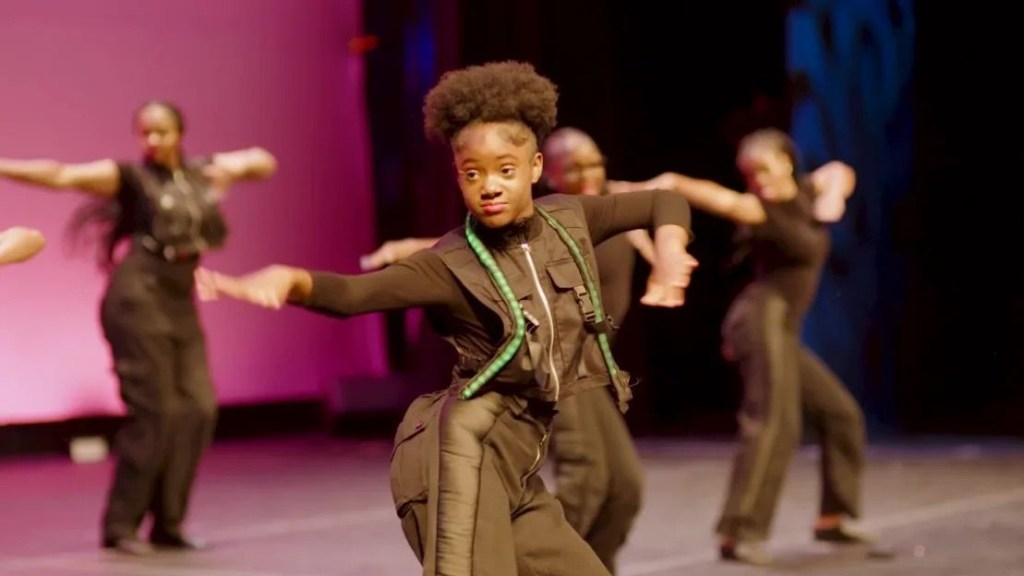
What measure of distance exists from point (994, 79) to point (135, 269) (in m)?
7.67

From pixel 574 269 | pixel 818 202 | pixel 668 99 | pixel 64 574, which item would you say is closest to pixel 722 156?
pixel 668 99

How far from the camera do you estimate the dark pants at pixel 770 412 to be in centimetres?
676

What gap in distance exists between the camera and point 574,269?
12.0 ft

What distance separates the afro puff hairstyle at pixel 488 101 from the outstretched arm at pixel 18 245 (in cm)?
114

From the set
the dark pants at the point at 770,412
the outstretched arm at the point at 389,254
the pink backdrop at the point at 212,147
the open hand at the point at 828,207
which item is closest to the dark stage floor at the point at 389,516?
the dark pants at the point at 770,412

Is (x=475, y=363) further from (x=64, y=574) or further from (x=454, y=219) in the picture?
(x=454, y=219)

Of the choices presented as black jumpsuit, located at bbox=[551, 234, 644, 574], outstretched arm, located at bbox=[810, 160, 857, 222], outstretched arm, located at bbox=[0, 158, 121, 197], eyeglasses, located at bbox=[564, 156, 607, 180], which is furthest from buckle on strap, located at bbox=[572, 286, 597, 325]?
outstretched arm, located at bbox=[810, 160, 857, 222]

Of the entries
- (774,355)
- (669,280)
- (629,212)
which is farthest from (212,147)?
(669,280)

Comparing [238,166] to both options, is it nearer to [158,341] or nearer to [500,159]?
[158,341]

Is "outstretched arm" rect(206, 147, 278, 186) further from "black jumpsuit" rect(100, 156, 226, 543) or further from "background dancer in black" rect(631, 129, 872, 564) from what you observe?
"background dancer in black" rect(631, 129, 872, 564)

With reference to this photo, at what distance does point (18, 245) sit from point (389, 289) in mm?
1176

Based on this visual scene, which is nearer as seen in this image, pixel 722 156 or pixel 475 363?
pixel 475 363

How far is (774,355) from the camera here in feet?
22.1

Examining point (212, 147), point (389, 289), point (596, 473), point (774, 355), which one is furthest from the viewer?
point (212, 147)
